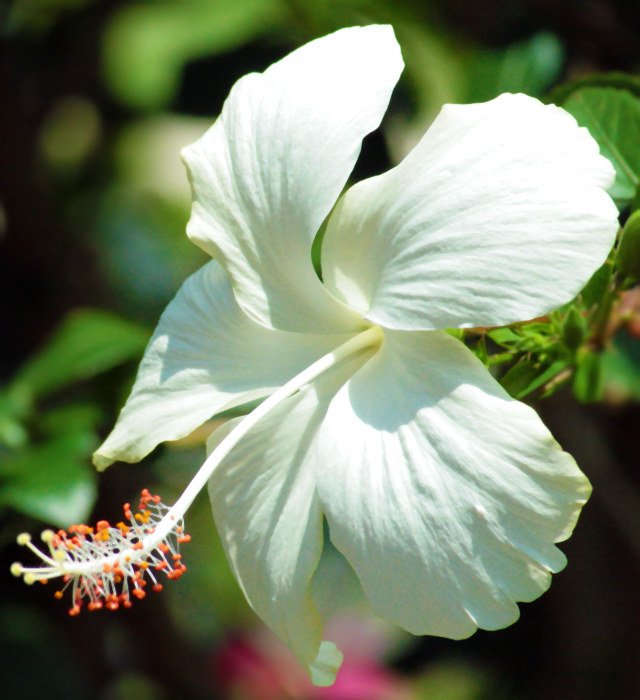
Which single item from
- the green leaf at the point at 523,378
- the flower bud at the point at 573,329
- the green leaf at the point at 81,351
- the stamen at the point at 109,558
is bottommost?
the green leaf at the point at 81,351

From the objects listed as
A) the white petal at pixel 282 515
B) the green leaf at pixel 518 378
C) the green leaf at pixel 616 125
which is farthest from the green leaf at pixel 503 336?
the green leaf at pixel 616 125

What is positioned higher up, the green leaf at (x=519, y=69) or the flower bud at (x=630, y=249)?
the green leaf at (x=519, y=69)

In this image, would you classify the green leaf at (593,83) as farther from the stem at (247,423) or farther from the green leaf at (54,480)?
the green leaf at (54,480)

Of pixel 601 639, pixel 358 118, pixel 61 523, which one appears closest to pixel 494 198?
pixel 358 118

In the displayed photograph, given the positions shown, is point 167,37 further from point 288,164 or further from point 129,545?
point 129,545

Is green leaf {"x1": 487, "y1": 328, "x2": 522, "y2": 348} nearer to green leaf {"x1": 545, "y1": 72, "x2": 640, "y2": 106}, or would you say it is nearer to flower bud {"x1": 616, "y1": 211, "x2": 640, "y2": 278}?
flower bud {"x1": 616, "y1": 211, "x2": 640, "y2": 278}

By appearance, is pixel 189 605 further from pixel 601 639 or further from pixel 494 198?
pixel 494 198
